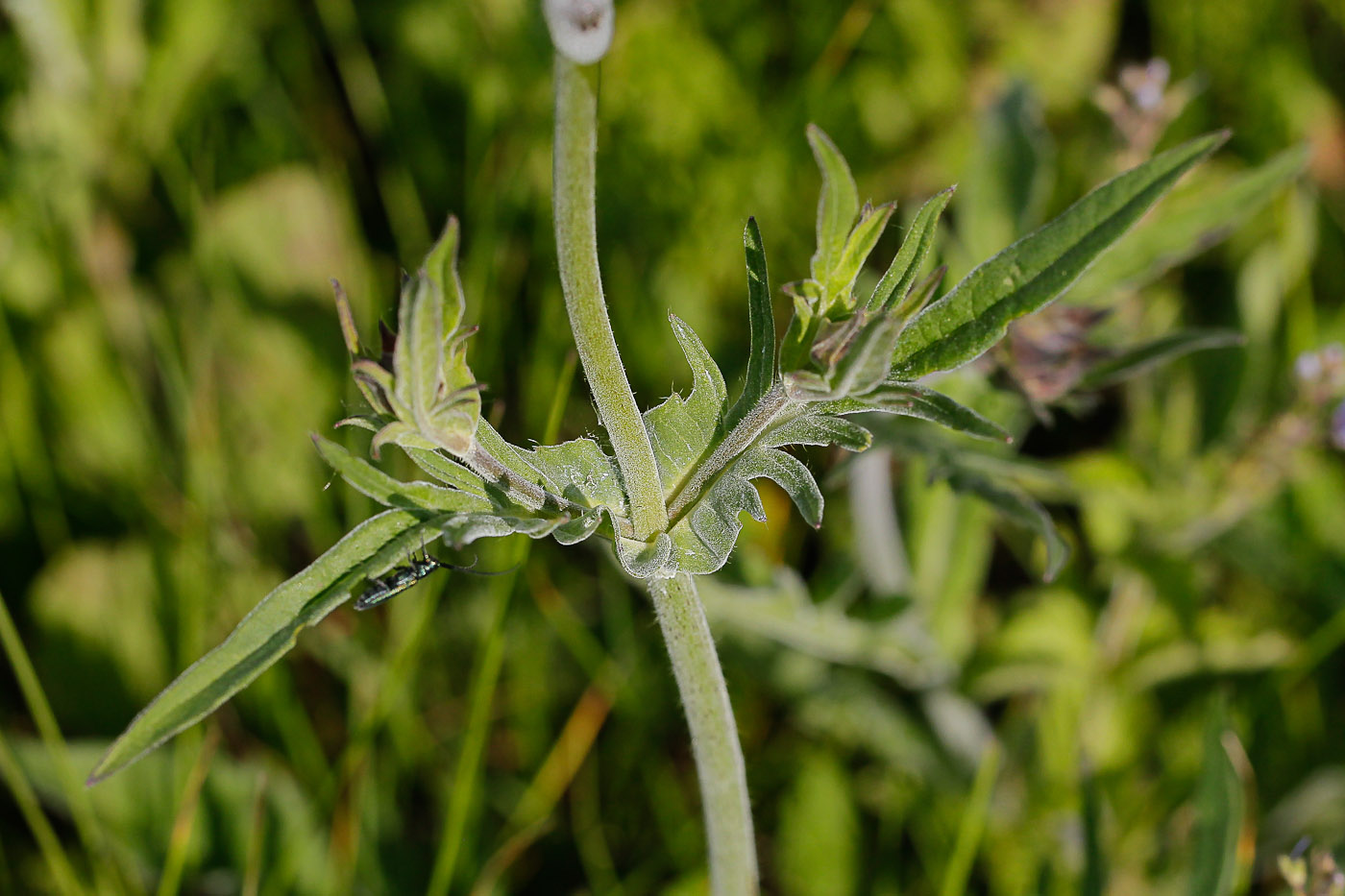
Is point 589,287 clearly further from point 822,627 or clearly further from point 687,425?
point 822,627

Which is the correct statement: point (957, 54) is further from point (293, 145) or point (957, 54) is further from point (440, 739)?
point (440, 739)

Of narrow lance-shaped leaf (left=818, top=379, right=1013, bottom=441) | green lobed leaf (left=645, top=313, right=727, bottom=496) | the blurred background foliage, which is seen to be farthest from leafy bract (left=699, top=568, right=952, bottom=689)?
narrow lance-shaped leaf (left=818, top=379, right=1013, bottom=441)

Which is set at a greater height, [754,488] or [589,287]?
[589,287]

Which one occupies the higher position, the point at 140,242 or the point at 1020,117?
the point at 140,242

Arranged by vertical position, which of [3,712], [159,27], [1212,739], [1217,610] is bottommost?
[1212,739]

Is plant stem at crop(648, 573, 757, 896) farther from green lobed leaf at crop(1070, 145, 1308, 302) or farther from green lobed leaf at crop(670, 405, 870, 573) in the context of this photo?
Result: green lobed leaf at crop(1070, 145, 1308, 302)

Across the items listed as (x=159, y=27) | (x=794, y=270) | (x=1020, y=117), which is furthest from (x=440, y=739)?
(x=159, y=27)

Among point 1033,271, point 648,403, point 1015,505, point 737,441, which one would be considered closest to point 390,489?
point 737,441

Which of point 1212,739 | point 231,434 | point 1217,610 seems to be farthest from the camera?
point 231,434
